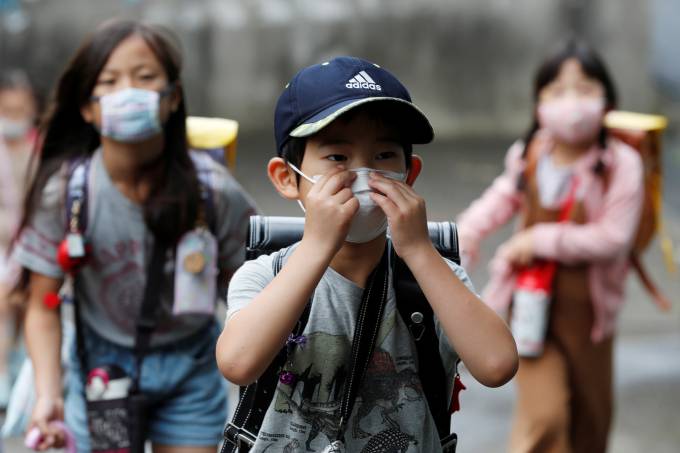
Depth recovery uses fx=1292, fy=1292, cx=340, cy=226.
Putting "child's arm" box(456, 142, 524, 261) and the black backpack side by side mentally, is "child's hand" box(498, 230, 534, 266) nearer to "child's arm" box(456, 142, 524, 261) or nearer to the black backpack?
"child's arm" box(456, 142, 524, 261)

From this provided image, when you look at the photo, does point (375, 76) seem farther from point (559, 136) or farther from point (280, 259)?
point (559, 136)

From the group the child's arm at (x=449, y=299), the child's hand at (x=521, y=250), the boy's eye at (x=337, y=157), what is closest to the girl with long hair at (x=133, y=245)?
the child's hand at (x=521, y=250)

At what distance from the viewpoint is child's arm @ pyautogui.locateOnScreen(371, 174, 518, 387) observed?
265cm

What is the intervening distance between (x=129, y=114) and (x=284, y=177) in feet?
4.66

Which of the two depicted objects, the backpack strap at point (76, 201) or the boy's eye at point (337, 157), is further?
the backpack strap at point (76, 201)

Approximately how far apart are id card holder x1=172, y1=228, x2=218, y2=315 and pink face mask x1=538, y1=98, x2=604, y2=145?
5.94 ft

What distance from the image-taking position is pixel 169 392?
425 cm

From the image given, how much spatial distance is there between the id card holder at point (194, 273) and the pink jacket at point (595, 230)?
1320 millimetres

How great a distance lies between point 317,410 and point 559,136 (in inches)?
113

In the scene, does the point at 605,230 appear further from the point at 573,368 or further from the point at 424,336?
the point at 424,336

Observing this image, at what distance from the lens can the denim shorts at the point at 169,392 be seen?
166 inches

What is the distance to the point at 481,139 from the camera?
16.1 meters

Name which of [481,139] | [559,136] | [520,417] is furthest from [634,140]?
[481,139]

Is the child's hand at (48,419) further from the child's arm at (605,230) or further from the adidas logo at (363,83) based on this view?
the child's arm at (605,230)
